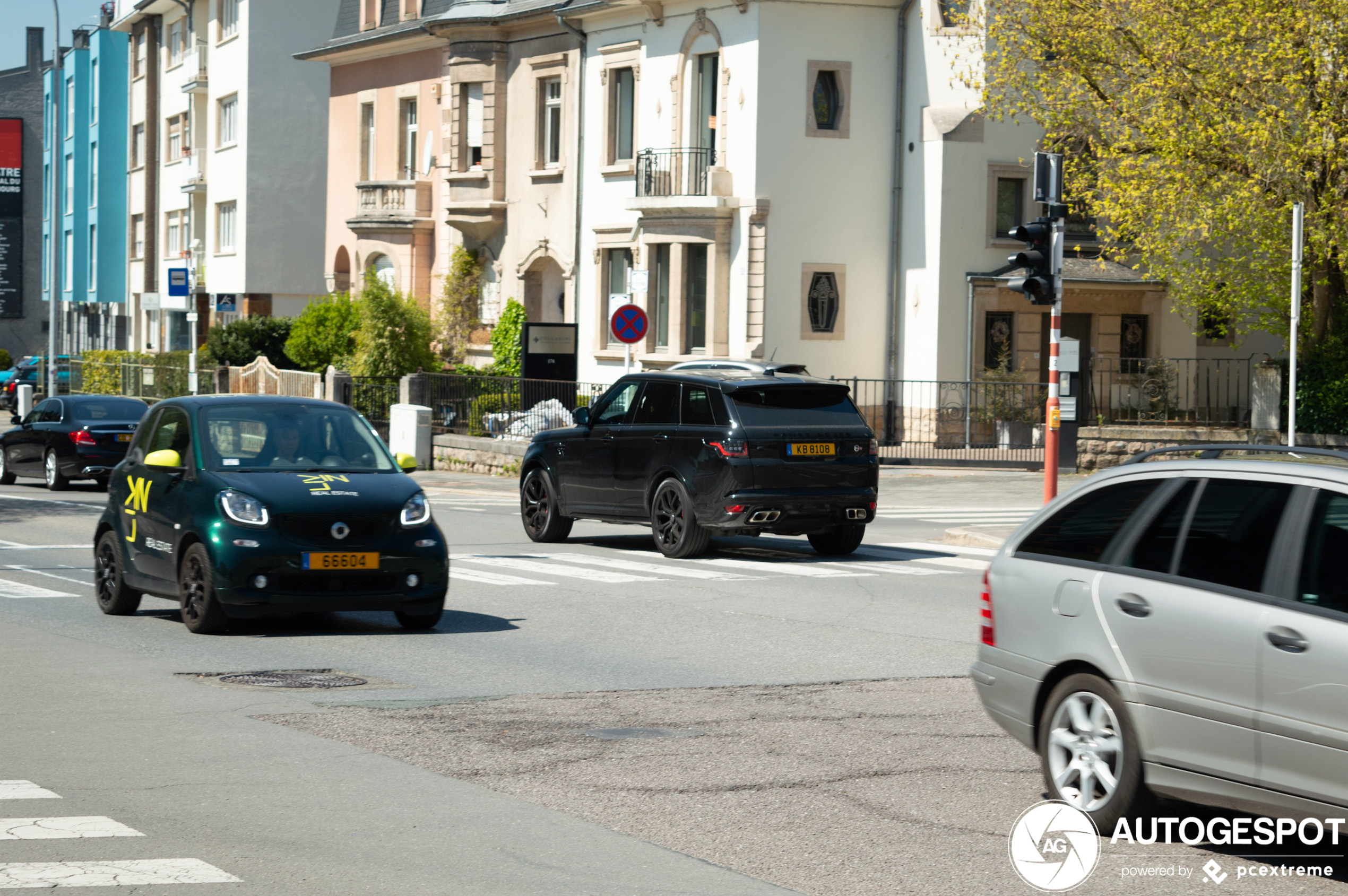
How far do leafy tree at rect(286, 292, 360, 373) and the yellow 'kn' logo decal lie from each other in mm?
31707

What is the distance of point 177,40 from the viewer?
6456 centimetres

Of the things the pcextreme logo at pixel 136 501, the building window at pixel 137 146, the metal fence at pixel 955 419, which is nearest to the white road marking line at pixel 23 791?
the pcextreme logo at pixel 136 501

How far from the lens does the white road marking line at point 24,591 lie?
14.0 metres

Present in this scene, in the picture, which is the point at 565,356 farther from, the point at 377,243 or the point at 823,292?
the point at 377,243

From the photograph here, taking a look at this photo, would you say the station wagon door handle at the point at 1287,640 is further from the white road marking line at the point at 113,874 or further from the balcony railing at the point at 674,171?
the balcony railing at the point at 674,171

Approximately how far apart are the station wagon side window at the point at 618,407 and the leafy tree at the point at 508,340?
885 inches

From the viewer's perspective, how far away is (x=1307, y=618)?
572cm

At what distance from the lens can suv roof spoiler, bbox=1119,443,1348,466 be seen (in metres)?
6.32

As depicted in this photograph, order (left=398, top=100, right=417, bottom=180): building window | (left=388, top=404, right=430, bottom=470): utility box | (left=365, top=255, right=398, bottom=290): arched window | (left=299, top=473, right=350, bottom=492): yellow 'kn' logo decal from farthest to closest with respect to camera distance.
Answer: (left=398, top=100, right=417, bottom=180): building window
(left=365, top=255, right=398, bottom=290): arched window
(left=388, top=404, right=430, bottom=470): utility box
(left=299, top=473, right=350, bottom=492): yellow 'kn' logo decal

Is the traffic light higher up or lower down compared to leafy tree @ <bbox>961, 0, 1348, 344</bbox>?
lower down

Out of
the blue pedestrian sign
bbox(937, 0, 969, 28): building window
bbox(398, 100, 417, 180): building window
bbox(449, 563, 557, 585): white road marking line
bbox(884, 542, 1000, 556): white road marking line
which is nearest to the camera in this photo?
bbox(449, 563, 557, 585): white road marking line

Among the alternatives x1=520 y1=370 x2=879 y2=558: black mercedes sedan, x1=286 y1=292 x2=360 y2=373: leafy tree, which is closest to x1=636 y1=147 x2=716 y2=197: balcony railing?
x1=286 y1=292 x2=360 y2=373: leafy tree

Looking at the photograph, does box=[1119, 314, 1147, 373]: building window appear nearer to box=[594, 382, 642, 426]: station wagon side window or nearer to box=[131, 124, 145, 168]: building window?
box=[594, 382, 642, 426]: station wagon side window

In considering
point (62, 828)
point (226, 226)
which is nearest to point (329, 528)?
point (62, 828)
